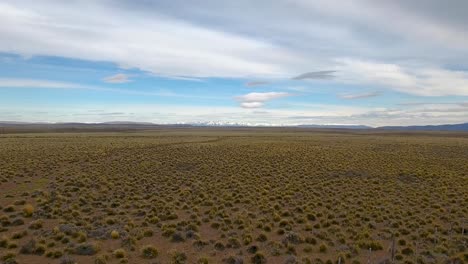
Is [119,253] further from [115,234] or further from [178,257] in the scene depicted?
[115,234]

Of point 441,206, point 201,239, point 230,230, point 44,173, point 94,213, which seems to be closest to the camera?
point 201,239

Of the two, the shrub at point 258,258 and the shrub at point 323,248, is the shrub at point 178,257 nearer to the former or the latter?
the shrub at point 258,258

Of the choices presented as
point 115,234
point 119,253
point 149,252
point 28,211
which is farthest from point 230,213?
point 28,211

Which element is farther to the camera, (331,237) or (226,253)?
(331,237)

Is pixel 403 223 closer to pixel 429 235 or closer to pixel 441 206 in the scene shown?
pixel 429 235

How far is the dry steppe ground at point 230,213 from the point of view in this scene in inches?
578

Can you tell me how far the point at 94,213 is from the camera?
20.3 metres

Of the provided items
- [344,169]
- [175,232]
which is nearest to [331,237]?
[175,232]

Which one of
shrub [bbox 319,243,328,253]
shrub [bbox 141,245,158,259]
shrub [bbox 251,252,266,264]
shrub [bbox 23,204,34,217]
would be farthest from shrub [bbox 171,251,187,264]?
shrub [bbox 23,204,34,217]

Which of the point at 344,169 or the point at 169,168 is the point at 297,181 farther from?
the point at 169,168

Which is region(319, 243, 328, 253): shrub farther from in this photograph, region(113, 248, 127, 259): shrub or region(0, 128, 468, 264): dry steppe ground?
region(113, 248, 127, 259): shrub

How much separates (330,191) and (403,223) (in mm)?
8157

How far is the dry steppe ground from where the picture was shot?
48.2ft

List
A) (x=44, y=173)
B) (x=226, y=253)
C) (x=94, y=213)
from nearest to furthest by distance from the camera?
(x=226, y=253) < (x=94, y=213) < (x=44, y=173)
